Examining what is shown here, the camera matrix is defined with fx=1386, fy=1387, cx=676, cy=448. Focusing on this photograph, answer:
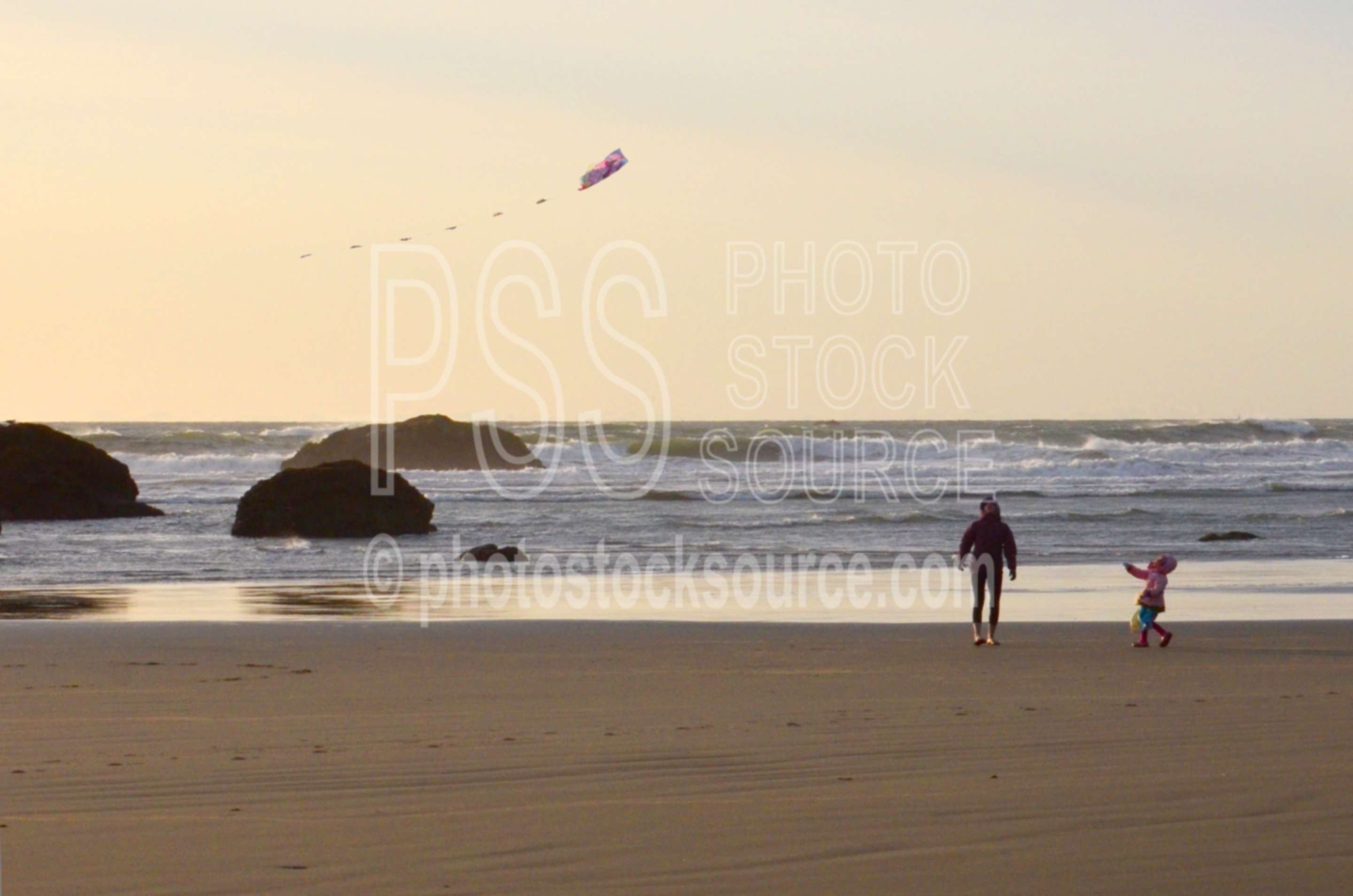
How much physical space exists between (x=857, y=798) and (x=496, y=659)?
5473mm

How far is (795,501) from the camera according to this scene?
38.4m

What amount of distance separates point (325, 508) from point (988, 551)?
1720 cm

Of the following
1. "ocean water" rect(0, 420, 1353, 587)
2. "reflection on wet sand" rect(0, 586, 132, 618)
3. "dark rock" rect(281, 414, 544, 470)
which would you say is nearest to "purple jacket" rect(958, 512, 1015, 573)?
"reflection on wet sand" rect(0, 586, 132, 618)

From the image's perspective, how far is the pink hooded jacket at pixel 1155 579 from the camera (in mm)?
12047

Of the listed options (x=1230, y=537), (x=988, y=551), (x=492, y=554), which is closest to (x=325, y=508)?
(x=492, y=554)

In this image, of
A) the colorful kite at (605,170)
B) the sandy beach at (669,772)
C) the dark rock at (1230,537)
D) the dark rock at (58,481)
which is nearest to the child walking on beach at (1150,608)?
the sandy beach at (669,772)

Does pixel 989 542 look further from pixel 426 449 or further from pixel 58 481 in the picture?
pixel 426 449

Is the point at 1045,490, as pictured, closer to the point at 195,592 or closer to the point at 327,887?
the point at 195,592

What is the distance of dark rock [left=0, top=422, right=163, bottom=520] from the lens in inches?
1210

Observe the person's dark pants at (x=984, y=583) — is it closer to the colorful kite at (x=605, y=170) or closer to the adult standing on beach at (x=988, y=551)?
the adult standing on beach at (x=988, y=551)

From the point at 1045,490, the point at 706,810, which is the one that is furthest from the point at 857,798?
the point at 1045,490

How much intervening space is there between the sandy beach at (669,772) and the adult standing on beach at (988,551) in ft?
3.90

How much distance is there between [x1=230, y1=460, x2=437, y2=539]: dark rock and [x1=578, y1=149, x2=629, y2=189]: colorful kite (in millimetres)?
12689

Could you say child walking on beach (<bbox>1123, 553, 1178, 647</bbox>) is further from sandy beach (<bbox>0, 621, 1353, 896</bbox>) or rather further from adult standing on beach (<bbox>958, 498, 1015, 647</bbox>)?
adult standing on beach (<bbox>958, 498, 1015, 647</bbox>)
